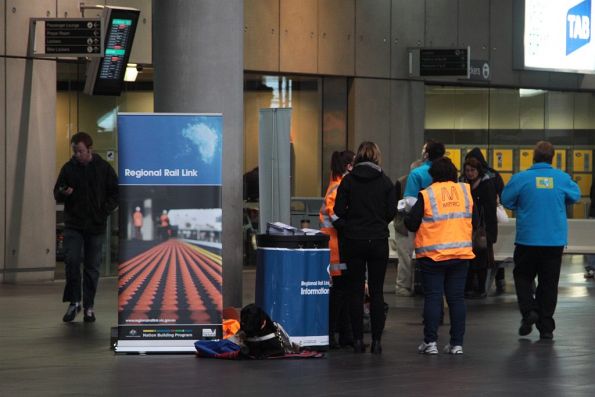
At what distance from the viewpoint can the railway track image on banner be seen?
1159cm

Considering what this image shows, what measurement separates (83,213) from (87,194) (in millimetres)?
203

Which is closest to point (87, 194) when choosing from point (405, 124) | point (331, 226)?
point (331, 226)

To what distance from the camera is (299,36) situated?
2311 centimetres

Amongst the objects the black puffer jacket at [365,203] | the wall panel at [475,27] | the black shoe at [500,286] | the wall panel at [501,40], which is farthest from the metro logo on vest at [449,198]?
the wall panel at [501,40]

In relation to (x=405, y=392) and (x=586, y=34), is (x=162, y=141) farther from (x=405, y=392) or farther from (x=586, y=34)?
(x=586, y=34)

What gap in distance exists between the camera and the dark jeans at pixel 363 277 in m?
11.7

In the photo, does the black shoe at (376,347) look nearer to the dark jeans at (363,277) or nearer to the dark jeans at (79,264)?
the dark jeans at (363,277)

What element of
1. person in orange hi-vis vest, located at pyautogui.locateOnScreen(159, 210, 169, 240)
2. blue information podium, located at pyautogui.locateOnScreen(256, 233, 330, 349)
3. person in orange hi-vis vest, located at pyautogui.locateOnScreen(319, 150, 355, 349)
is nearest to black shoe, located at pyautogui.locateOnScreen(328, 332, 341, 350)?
person in orange hi-vis vest, located at pyautogui.locateOnScreen(319, 150, 355, 349)

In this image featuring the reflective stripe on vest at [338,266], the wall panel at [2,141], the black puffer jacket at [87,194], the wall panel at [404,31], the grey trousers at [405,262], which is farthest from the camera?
the wall panel at [404,31]

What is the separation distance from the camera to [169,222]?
11.7m

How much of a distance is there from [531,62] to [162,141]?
54.4 ft

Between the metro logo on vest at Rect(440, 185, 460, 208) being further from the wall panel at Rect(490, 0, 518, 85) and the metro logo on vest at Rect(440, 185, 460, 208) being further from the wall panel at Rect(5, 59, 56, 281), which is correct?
the wall panel at Rect(490, 0, 518, 85)

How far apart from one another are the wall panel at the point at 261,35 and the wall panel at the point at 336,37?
965 mm

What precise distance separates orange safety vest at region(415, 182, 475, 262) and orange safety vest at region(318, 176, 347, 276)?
74 cm
